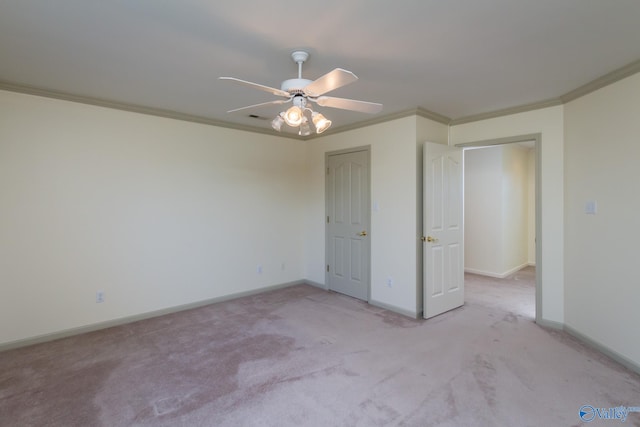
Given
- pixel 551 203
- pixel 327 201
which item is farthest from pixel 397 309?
pixel 551 203

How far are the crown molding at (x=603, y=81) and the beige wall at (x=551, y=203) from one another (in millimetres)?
208

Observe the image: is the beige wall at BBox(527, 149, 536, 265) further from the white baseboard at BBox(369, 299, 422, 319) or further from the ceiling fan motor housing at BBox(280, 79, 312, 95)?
the ceiling fan motor housing at BBox(280, 79, 312, 95)

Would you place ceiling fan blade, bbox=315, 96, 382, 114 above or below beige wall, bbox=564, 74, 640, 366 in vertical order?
above

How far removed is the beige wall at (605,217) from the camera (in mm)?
2602

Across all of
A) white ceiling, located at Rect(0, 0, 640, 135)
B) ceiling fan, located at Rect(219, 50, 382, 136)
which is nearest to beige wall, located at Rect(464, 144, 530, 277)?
white ceiling, located at Rect(0, 0, 640, 135)

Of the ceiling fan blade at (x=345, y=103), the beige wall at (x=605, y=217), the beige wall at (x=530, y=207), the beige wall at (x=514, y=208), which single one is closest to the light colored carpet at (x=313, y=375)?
the beige wall at (x=605, y=217)

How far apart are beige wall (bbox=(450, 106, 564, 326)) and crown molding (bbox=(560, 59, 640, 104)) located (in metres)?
0.21

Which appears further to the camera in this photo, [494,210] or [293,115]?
[494,210]

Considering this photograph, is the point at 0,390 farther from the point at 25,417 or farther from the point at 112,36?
the point at 112,36

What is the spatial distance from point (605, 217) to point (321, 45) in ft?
9.25

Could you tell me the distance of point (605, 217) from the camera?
112 inches
